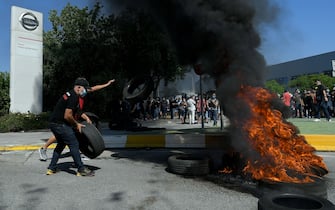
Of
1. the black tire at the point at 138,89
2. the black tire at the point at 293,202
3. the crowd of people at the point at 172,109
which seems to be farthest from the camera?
the crowd of people at the point at 172,109

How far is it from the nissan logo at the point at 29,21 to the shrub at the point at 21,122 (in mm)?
4735

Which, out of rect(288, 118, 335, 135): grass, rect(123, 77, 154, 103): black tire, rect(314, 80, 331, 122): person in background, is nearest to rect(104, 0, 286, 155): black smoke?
rect(288, 118, 335, 135): grass

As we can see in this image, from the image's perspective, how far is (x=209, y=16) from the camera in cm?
588

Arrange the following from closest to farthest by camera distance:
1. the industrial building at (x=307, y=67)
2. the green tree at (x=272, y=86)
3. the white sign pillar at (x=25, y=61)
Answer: the green tree at (x=272, y=86), the white sign pillar at (x=25, y=61), the industrial building at (x=307, y=67)

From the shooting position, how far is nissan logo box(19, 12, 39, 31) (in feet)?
54.2

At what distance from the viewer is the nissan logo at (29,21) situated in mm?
16531

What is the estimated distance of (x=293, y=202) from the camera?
354 centimetres

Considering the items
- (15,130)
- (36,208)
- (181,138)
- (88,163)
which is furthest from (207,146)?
(15,130)

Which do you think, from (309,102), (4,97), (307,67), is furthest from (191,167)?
(307,67)

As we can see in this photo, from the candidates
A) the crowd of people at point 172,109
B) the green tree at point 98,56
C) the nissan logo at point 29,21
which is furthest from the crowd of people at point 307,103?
the nissan logo at point 29,21

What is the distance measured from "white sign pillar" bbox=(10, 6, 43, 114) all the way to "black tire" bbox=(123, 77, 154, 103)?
6433mm

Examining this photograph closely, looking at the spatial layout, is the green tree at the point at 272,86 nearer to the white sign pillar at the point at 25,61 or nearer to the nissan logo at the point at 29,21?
the white sign pillar at the point at 25,61

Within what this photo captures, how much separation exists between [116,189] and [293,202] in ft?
8.45

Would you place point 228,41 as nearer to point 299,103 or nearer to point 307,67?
point 299,103
